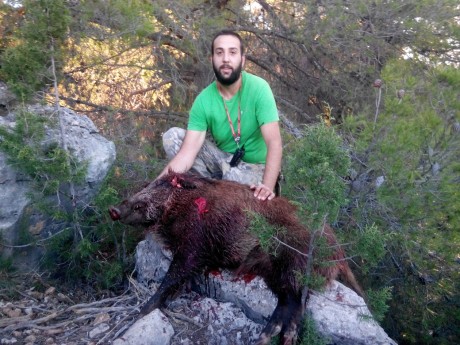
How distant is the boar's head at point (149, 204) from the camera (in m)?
3.81

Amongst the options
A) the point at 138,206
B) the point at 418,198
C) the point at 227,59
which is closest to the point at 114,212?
the point at 138,206

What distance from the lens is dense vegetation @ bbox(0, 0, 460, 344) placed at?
152 inches

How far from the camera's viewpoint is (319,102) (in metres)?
7.60

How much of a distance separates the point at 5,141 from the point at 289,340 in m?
2.44

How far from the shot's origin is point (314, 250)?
3150 mm

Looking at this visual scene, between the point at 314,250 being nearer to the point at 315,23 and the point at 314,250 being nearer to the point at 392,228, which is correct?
the point at 392,228

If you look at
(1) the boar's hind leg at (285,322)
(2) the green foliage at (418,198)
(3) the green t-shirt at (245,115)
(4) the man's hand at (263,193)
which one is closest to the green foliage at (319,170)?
(1) the boar's hind leg at (285,322)

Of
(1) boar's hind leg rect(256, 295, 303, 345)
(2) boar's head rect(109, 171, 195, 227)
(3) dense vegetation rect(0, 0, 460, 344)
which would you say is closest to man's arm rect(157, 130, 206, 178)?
(2) boar's head rect(109, 171, 195, 227)

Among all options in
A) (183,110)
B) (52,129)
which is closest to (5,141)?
(52,129)

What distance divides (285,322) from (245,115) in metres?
1.91

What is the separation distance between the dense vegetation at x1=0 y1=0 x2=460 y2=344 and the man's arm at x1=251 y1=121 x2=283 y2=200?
202mm

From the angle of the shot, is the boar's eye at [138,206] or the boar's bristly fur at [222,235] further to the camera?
the boar's eye at [138,206]

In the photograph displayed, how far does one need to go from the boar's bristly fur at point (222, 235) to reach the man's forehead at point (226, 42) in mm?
1251

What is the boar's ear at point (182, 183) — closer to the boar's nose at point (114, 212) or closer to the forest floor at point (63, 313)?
the boar's nose at point (114, 212)
